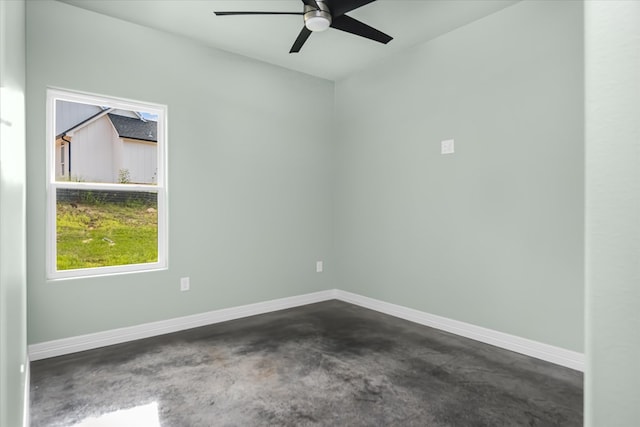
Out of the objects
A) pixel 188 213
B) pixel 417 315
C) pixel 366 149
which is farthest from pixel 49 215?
pixel 417 315

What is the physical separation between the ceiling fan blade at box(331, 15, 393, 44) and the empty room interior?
0.02 meters

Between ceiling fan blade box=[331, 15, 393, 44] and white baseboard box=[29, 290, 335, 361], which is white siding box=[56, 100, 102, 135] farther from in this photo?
ceiling fan blade box=[331, 15, 393, 44]

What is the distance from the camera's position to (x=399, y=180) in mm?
3832

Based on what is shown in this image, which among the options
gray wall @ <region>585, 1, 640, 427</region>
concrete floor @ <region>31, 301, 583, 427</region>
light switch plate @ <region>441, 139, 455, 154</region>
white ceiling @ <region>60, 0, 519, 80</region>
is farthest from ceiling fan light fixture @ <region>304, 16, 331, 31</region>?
concrete floor @ <region>31, 301, 583, 427</region>

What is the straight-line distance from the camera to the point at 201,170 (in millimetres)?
3539

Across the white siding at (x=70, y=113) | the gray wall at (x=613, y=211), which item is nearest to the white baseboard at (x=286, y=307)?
the white siding at (x=70, y=113)

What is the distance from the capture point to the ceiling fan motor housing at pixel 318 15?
2439mm

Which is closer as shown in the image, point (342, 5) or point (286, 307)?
point (342, 5)

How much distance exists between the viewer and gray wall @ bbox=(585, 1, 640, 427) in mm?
656

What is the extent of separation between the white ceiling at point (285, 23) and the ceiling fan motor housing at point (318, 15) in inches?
17.3

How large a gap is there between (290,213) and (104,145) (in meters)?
1.96

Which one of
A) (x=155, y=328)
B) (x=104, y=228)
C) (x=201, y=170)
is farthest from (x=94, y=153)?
(x=155, y=328)

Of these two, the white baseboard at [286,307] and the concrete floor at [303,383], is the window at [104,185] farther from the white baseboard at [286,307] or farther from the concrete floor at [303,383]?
the concrete floor at [303,383]

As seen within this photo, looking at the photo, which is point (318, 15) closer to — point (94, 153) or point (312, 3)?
point (312, 3)
